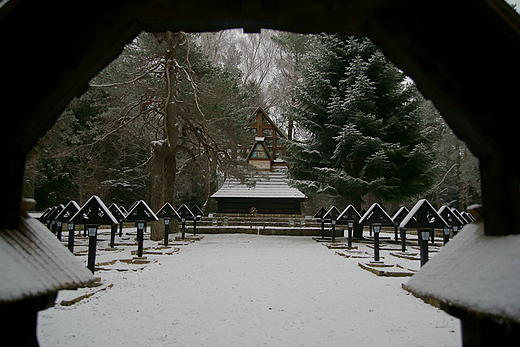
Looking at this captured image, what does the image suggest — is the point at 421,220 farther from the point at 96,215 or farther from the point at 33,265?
the point at 33,265

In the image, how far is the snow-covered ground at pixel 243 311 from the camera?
3.56 meters

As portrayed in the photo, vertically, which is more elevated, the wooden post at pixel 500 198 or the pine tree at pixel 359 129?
the pine tree at pixel 359 129

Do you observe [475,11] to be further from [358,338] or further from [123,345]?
[123,345]

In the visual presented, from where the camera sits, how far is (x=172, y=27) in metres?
2.71

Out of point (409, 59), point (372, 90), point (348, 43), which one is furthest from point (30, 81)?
point (348, 43)

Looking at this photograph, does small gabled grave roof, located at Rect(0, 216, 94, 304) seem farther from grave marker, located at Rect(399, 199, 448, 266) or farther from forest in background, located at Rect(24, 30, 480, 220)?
forest in background, located at Rect(24, 30, 480, 220)

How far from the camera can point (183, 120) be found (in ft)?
50.9

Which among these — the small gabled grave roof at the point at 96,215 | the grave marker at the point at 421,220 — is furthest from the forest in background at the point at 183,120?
the grave marker at the point at 421,220

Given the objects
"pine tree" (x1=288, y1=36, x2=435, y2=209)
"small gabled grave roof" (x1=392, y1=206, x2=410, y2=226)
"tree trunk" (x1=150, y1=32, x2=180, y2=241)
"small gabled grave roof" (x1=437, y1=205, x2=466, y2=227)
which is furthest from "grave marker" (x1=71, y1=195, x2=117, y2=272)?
"pine tree" (x1=288, y1=36, x2=435, y2=209)

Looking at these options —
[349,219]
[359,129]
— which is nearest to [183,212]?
[349,219]

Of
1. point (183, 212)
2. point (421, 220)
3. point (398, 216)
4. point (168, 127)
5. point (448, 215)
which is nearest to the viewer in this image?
point (421, 220)

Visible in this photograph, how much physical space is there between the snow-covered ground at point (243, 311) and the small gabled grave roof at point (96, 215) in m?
1.04

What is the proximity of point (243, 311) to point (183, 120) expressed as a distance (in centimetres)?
1207

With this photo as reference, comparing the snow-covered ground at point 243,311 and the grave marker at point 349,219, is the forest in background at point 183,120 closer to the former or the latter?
the grave marker at point 349,219
